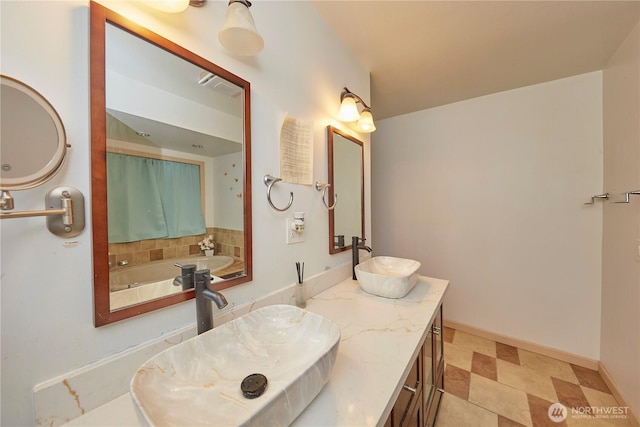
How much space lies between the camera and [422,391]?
3.17 feet

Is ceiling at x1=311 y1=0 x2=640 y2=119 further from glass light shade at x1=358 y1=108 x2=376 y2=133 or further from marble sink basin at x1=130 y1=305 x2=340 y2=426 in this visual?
marble sink basin at x1=130 y1=305 x2=340 y2=426

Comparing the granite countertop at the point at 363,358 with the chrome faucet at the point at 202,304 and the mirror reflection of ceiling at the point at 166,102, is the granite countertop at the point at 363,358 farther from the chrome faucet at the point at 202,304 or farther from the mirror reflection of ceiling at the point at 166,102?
the mirror reflection of ceiling at the point at 166,102

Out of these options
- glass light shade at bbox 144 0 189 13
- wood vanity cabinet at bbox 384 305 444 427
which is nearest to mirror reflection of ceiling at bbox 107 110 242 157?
glass light shade at bbox 144 0 189 13

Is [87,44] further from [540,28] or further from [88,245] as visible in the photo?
Answer: [540,28]

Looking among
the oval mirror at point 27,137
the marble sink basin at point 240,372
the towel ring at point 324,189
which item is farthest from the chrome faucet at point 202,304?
the towel ring at point 324,189

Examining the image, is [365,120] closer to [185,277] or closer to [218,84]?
[218,84]

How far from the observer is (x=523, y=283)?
1.99 metres

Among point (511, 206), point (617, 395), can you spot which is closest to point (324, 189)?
point (511, 206)

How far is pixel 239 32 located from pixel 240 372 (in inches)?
41.1

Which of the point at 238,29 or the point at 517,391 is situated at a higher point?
the point at 238,29

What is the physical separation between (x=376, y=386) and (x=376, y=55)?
184cm

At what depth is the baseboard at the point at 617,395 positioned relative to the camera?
1274 millimetres

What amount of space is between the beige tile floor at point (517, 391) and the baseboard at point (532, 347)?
0.04 metres

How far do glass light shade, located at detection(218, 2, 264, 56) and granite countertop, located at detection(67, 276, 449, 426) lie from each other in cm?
107
